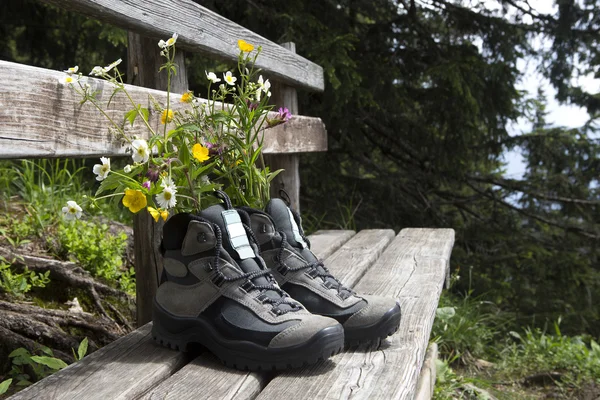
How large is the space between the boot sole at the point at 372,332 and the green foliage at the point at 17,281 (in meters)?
1.39

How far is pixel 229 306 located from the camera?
60.9 inches

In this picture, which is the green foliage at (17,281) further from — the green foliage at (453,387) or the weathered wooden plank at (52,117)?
the green foliage at (453,387)

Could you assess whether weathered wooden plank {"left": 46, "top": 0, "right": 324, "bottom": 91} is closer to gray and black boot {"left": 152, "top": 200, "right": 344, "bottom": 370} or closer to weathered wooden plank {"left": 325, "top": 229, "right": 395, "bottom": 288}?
gray and black boot {"left": 152, "top": 200, "right": 344, "bottom": 370}

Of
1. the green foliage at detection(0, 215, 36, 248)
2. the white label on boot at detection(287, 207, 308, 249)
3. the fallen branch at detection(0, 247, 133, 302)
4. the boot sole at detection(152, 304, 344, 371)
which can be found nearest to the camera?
the boot sole at detection(152, 304, 344, 371)

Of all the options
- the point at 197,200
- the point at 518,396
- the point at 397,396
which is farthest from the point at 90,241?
the point at 518,396

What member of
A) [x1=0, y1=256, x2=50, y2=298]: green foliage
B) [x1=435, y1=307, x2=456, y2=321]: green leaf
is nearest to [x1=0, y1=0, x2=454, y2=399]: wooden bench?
[x1=0, y1=256, x2=50, y2=298]: green foliage

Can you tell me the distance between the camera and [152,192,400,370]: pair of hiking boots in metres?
1.48

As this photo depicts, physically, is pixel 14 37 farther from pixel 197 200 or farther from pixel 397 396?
pixel 397 396

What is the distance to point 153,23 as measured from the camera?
2.01 meters

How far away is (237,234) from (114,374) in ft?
1.39

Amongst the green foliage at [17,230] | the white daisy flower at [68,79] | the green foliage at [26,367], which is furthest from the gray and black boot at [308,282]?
the green foliage at [17,230]

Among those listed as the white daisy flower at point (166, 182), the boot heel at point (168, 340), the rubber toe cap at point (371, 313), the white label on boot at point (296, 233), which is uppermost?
the white daisy flower at point (166, 182)

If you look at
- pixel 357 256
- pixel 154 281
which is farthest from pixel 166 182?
pixel 357 256

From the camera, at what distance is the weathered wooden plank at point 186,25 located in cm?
180
